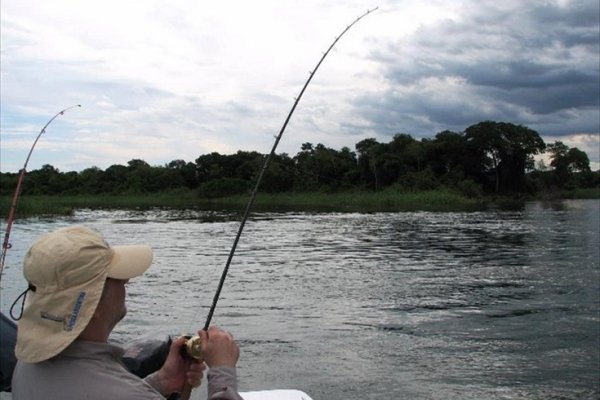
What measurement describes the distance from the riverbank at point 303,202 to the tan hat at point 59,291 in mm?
37900

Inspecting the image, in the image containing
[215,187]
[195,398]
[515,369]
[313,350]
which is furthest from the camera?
[215,187]

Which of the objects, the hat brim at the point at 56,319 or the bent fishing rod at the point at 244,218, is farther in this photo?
the bent fishing rod at the point at 244,218

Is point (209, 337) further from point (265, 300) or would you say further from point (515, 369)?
point (265, 300)

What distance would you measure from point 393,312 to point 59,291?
8900 millimetres

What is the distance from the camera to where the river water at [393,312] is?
700 centimetres

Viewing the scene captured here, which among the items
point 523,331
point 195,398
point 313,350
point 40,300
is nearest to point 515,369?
point 523,331

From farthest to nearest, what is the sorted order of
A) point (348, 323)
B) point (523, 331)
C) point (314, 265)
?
point (314, 265), point (348, 323), point (523, 331)

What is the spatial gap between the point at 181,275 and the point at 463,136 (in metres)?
64.9

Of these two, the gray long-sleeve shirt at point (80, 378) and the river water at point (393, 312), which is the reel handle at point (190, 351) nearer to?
the gray long-sleeve shirt at point (80, 378)

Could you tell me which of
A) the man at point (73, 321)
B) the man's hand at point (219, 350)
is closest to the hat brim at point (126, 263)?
the man at point (73, 321)

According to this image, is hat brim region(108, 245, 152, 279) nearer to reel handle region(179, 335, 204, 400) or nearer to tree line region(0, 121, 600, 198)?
reel handle region(179, 335, 204, 400)

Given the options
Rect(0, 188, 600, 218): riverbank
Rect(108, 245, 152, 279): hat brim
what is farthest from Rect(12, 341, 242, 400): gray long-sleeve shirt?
Rect(0, 188, 600, 218): riverbank

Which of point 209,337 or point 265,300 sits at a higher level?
point 209,337

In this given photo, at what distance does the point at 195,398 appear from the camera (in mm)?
5930
